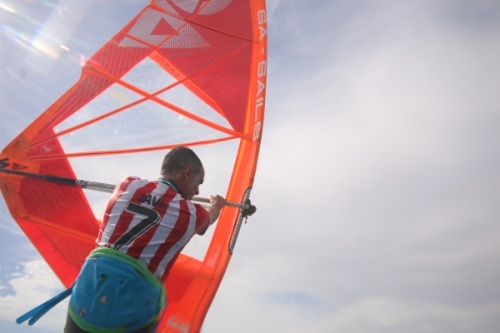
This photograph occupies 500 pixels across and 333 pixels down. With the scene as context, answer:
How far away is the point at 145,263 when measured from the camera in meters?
2.22

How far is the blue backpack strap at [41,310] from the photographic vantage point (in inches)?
92.5

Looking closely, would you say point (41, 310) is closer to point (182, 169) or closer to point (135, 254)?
point (135, 254)

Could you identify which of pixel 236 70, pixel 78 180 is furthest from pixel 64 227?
pixel 236 70

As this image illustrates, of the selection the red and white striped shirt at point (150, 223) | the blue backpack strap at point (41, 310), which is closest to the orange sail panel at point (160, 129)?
the blue backpack strap at point (41, 310)

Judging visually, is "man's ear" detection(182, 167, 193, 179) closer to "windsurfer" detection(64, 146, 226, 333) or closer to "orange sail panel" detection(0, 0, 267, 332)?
"windsurfer" detection(64, 146, 226, 333)

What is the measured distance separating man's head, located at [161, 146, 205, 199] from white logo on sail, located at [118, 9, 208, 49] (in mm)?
3080

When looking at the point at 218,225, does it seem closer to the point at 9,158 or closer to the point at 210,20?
the point at 9,158

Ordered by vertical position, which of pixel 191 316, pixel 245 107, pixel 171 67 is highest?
pixel 171 67

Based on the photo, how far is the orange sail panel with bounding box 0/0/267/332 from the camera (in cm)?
417

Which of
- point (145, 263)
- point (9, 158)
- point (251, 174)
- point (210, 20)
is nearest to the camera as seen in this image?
point (145, 263)

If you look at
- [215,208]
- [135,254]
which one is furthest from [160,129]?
[135,254]

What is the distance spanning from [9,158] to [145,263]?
2.95 meters

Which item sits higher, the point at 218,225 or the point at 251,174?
the point at 251,174

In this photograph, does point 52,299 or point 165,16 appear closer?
point 52,299
